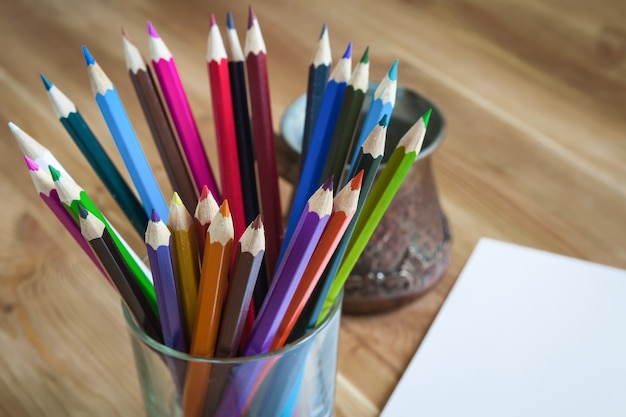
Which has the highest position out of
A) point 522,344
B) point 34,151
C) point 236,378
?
point 34,151

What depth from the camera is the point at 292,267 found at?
0.29 m

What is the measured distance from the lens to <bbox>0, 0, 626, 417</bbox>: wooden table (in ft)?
1.51

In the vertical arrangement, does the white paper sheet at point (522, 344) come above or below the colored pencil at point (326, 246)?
below

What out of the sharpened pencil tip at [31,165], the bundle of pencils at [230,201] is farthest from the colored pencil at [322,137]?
the sharpened pencil tip at [31,165]

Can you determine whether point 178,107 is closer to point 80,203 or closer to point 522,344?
point 80,203

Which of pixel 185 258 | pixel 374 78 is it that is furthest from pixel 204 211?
pixel 374 78

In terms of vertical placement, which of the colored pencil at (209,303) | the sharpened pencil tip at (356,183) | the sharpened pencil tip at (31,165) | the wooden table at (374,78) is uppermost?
the sharpened pencil tip at (31,165)

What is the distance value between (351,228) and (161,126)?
0.10m

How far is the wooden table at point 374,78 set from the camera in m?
0.46

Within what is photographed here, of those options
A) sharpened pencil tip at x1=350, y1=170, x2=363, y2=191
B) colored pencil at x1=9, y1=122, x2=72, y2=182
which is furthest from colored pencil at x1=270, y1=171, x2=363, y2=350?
colored pencil at x1=9, y1=122, x2=72, y2=182

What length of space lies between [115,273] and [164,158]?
0.23ft

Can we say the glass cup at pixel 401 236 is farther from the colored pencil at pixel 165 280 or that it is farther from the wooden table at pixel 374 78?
the colored pencil at pixel 165 280

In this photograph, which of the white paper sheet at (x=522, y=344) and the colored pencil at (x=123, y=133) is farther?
the white paper sheet at (x=522, y=344)

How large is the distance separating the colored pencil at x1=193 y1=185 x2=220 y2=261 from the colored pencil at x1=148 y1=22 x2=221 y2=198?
0.20ft
